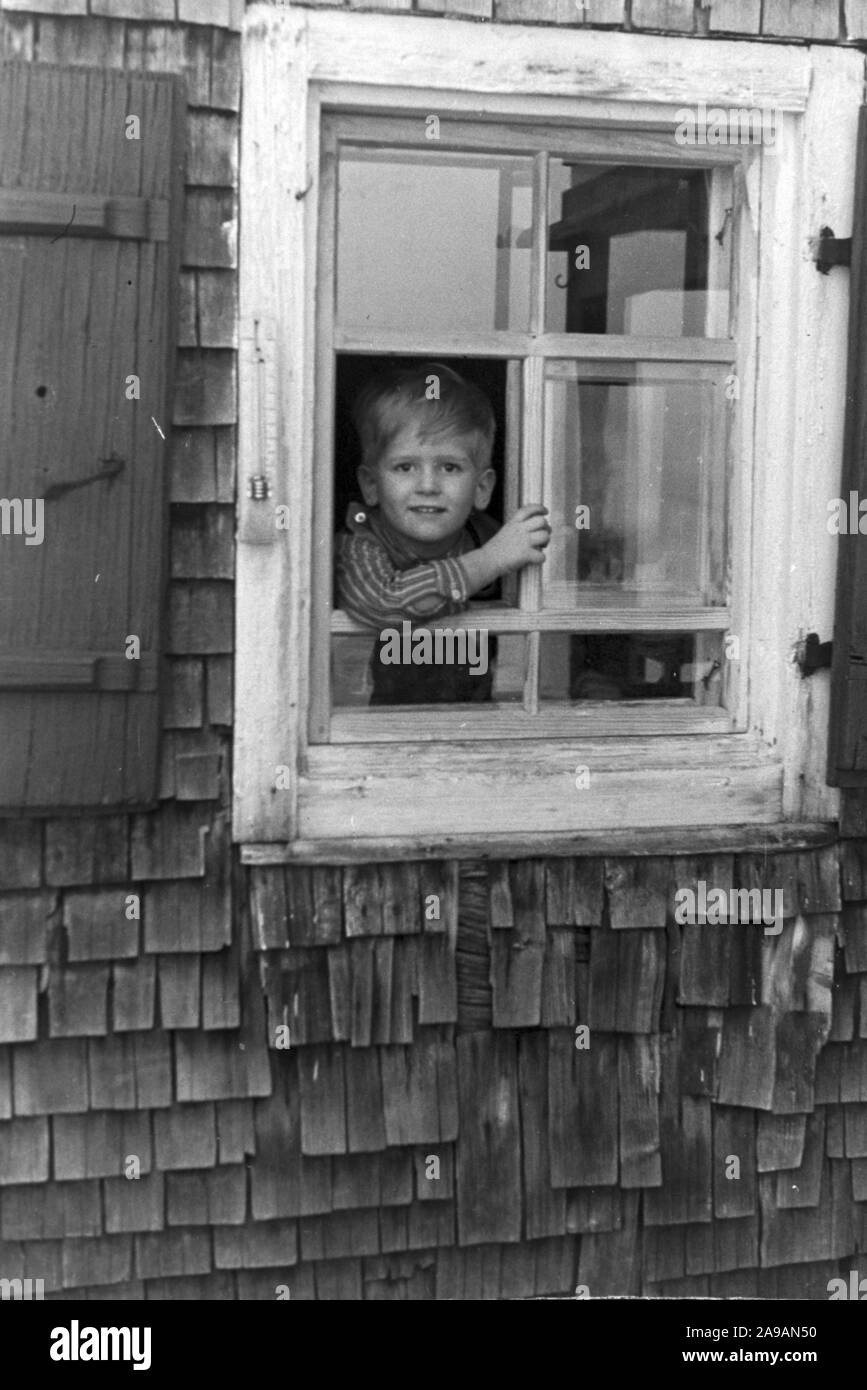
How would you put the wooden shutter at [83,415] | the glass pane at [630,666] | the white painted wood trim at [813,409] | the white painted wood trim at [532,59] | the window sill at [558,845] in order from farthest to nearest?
1. the glass pane at [630,666]
2. the white painted wood trim at [813,409]
3. the window sill at [558,845]
4. the white painted wood trim at [532,59]
5. the wooden shutter at [83,415]

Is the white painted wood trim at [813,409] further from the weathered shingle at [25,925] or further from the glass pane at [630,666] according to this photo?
the weathered shingle at [25,925]

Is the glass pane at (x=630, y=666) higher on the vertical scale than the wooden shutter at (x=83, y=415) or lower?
lower

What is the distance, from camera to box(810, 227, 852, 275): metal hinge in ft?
9.87

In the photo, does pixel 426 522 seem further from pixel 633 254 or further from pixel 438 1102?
pixel 438 1102

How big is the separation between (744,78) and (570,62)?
1.10 feet

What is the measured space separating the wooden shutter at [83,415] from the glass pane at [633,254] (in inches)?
29.6

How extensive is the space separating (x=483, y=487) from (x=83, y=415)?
837 millimetres

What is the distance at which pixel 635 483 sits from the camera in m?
3.17

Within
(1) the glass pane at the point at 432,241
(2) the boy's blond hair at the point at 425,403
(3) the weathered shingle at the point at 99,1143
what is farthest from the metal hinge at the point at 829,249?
(3) the weathered shingle at the point at 99,1143

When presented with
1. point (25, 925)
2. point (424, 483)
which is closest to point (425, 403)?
point (424, 483)

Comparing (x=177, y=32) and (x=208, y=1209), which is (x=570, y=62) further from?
(x=208, y=1209)

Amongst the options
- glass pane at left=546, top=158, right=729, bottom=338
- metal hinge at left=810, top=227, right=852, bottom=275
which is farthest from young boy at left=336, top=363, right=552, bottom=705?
metal hinge at left=810, top=227, right=852, bottom=275

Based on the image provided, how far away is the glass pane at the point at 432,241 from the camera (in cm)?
296

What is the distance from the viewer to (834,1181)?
10.6 feet
